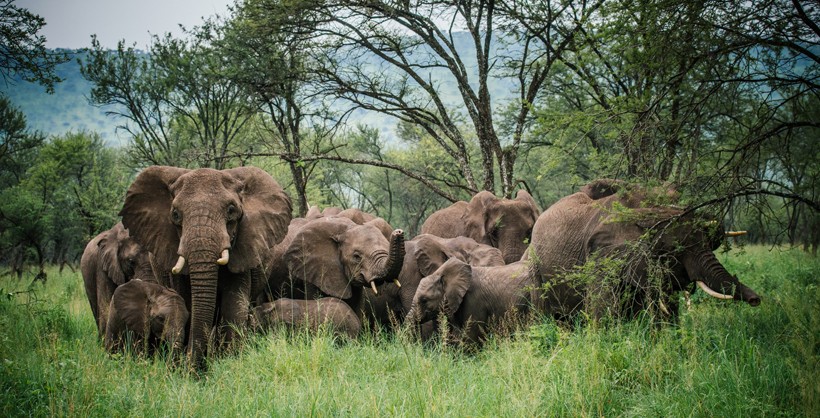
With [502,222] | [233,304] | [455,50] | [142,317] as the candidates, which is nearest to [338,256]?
[233,304]

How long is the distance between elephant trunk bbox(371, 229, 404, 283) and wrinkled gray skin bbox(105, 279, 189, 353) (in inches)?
107

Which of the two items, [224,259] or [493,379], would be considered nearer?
[493,379]

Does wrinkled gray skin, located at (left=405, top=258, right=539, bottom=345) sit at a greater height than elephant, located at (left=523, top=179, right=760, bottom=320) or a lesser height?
lesser

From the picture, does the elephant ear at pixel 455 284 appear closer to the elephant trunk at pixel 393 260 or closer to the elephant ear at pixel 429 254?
the elephant trunk at pixel 393 260

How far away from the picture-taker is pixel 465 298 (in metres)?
9.20

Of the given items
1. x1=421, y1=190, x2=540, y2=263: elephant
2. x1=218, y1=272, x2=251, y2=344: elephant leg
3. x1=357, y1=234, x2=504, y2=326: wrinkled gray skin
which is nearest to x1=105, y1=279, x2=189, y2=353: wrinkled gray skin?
x1=218, y1=272, x2=251, y2=344: elephant leg

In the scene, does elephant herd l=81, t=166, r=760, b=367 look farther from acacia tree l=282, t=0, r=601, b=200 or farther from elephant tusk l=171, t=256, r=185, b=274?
acacia tree l=282, t=0, r=601, b=200

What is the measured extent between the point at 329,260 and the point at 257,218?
1.91 metres

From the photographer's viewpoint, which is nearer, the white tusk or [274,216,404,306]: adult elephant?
the white tusk

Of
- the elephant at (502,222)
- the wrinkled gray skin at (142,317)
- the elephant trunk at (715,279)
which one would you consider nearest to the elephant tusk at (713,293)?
the elephant trunk at (715,279)

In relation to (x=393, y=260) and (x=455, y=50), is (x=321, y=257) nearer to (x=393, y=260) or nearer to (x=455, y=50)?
(x=393, y=260)

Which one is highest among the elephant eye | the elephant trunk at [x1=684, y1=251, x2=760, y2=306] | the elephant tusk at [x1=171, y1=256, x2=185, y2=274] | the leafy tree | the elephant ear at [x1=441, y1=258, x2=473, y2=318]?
the leafy tree

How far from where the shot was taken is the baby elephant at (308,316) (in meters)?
8.38

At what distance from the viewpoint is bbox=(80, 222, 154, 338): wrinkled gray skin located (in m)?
9.66
